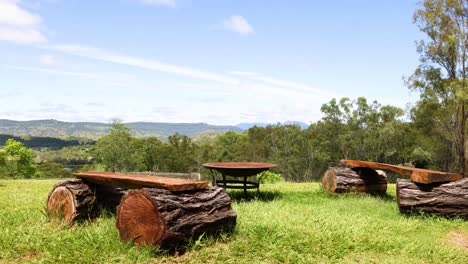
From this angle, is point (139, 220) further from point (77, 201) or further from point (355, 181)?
point (355, 181)

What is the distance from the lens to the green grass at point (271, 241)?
4492mm

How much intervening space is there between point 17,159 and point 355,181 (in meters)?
49.0

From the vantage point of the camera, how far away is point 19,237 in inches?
205

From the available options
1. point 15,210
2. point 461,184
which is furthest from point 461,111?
point 15,210

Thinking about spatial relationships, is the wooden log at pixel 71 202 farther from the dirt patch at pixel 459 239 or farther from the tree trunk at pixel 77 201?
the dirt patch at pixel 459 239

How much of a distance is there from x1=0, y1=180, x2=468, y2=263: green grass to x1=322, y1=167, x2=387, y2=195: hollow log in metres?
2.89

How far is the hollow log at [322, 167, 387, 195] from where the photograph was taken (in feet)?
34.0

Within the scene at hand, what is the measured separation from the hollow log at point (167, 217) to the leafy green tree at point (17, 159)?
47464mm

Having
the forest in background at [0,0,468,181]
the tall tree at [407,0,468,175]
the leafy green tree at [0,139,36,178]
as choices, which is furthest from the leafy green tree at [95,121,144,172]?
the tall tree at [407,0,468,175]

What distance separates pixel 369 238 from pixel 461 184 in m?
3.58

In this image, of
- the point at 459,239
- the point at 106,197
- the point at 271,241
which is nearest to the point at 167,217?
the point at 271,241

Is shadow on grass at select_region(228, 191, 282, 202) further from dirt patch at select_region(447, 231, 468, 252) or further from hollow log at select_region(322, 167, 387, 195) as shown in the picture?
dirt patch at select_region(447, 231, 468, 252)

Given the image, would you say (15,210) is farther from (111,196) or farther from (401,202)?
(401,202)

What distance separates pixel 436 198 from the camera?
7559mm
